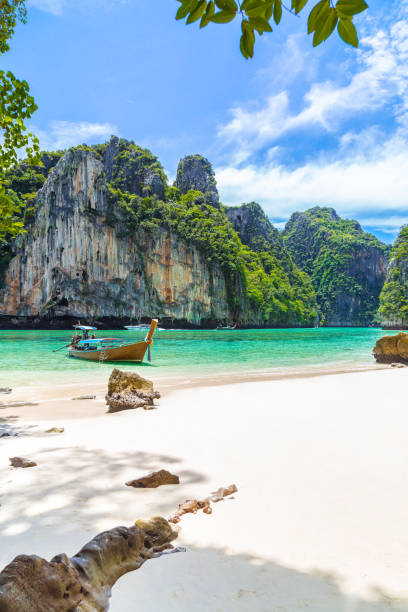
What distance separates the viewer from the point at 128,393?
6.92 m

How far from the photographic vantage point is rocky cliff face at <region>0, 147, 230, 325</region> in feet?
161

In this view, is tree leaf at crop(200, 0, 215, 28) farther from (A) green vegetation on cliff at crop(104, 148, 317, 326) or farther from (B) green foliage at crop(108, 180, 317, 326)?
(B) green foliage at crop(108, 180, 317, 326)

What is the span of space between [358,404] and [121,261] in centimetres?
5040

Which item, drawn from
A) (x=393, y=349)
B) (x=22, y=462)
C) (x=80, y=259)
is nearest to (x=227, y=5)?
(x=22, y=462)

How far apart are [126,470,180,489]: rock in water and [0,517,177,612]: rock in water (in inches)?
38.4

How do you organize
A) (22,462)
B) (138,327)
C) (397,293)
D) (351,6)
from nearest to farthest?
(351,6)
(22,462)
(138,327)
(397,293)

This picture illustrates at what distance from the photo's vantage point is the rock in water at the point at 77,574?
3.72ft

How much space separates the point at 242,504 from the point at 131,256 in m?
54.2

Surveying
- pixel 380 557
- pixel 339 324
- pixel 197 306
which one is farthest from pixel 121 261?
pixel 339 324

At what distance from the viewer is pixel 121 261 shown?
5334cm

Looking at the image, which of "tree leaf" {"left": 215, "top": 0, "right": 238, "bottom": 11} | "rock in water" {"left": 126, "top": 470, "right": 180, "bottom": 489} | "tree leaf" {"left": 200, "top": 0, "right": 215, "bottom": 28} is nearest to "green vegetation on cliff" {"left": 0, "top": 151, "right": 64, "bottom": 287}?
"rock in water" {"left": 126, "top": 470, "right": 180, "bottom": 489}

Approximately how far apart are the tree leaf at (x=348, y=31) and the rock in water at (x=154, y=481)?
295 centimetres

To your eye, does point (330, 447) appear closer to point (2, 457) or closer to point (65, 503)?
point (65, 503)

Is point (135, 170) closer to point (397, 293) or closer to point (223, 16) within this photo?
point (397, 293)
